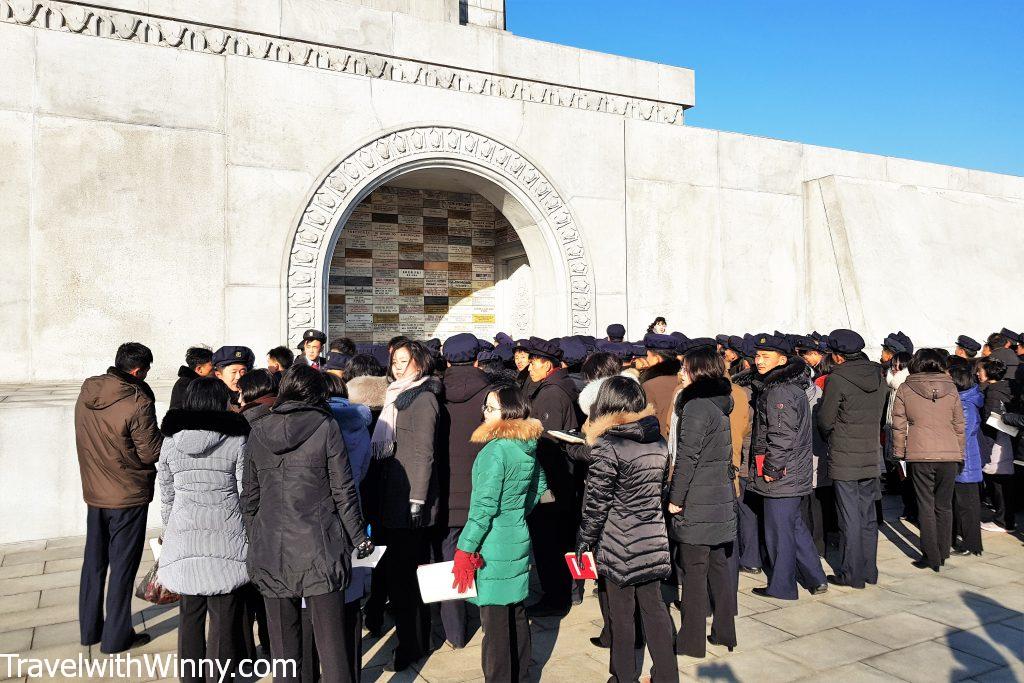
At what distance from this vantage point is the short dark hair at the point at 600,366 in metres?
4.96

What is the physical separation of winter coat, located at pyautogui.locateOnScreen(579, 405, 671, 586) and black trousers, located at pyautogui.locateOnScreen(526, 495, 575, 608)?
4.26 ft

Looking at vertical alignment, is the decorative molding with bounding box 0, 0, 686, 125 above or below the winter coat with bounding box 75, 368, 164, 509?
above

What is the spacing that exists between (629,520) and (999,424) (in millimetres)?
4257

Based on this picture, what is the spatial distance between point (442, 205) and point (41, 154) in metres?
5.47

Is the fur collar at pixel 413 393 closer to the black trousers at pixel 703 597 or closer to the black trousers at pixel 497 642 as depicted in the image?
the black trousers at pixel 497 642

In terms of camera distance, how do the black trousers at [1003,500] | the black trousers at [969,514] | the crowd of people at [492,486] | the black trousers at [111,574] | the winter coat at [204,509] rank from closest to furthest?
the crowd of people at [492,486], the winter coat at [204,509], the black trousers at [111,574], the black trousers at [969,514], the black trousers at [1003,500]

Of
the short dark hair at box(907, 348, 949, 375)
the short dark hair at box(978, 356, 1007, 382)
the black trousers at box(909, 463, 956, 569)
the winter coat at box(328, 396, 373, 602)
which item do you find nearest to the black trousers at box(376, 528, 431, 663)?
the winter coat at box(328, 396, 373, 602)

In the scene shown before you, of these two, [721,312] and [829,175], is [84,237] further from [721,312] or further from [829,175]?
[829,175]

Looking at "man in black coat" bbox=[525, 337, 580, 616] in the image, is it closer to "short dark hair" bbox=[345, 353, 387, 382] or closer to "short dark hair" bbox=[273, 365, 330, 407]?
"short dark hair" bbox=[345, 353, 387, 382]

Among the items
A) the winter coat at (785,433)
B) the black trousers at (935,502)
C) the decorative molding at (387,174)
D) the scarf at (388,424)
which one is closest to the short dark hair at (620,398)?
the scarf at (388,424)

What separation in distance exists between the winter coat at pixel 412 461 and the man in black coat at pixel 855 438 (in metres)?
3.00

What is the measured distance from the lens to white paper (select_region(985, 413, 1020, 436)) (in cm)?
585

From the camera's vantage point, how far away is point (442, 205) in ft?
37.6

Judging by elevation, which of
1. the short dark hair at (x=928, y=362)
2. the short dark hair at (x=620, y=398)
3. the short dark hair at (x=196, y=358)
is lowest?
the short dark hair at (x=620, y=398)
